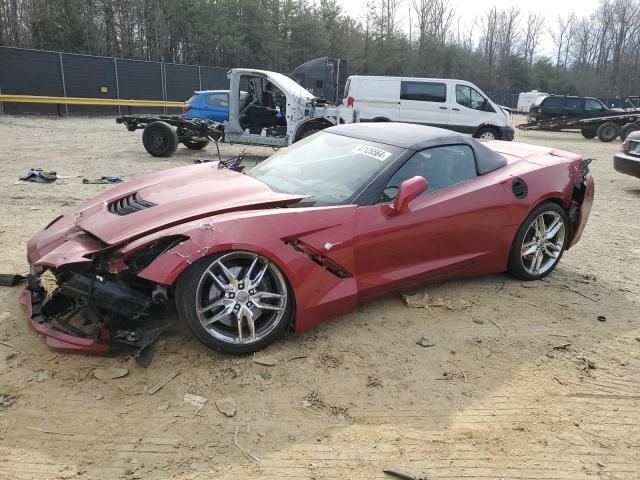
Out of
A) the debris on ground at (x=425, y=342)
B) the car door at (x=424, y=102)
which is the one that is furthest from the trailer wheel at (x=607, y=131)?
the debris on ground at (x=425, y=342)

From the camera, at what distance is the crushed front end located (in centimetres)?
289

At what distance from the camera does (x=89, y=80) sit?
24.6 meters

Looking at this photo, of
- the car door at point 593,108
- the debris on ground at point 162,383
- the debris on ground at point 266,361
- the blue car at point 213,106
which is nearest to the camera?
the debris on ground at point 162,383

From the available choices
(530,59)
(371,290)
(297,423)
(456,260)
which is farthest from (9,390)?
(530,59)

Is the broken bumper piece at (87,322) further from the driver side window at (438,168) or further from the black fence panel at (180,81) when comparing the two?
the black fence panel at (180,81)

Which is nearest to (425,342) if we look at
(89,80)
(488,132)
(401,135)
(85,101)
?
(401,135)

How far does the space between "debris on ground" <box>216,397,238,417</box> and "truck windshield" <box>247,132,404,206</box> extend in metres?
1.39

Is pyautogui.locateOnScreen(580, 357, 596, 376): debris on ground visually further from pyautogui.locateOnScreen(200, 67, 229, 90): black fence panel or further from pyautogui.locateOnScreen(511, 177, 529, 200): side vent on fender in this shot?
pyautogui.locateOnScreen(200, 67, 229, 90): black fence panel

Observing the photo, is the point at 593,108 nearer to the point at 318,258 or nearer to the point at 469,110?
the point at 469,110

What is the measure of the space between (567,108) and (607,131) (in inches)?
116

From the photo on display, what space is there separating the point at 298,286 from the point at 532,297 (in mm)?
2200

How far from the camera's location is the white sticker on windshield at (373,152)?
3.80 metres

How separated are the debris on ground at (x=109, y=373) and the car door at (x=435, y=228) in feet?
5.17

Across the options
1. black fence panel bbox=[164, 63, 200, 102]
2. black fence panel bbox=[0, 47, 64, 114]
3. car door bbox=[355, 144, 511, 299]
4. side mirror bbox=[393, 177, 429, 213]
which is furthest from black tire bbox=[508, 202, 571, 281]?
black fence panel bbox=[164, 63, 200, 102]
